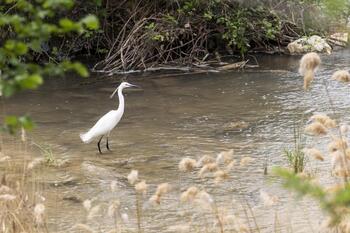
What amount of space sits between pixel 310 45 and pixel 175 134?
18.4 ft

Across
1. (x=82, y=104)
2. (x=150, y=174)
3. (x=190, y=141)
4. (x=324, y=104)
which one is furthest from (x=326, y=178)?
(x=82, y=104)

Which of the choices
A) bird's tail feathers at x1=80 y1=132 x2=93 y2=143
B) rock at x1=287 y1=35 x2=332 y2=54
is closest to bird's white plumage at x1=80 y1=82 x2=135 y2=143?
bird's tail feathers at x1=80 y1=132 x2=93 y2=143

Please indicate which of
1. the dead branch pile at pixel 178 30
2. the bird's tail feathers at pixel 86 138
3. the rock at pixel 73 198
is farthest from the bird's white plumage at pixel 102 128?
the dead branch pile at pixel 178 30

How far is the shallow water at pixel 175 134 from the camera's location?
5.35 meters

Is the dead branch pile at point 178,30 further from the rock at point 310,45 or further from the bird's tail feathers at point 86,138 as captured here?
the bird's tail feathers at point 86,138

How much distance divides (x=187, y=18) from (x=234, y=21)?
86 cm

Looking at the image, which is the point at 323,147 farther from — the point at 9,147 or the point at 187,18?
the point at 187,18

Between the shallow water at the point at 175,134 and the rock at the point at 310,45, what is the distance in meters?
0.27

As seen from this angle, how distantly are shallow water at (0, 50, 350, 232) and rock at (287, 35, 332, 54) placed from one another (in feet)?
0.89

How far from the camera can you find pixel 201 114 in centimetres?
907

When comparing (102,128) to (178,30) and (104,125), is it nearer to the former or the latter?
(104,125)

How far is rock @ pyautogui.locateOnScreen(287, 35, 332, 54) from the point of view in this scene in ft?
41.8

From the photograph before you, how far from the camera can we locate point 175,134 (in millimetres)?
7988

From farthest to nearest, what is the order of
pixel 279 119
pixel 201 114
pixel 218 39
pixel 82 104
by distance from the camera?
pixel 218 39 → pixel 82 104 → pixel 201 114 → pixel 279 119
